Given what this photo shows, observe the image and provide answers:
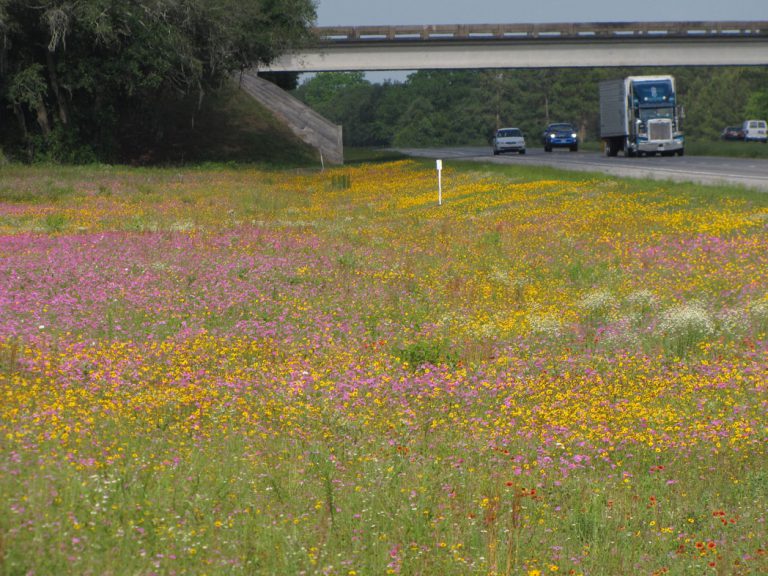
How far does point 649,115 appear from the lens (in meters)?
54.5

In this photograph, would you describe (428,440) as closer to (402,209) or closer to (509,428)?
(509,428)

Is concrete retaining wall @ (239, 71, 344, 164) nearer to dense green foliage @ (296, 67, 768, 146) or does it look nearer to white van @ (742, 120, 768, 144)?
white van @ (742, 120, 768, 144)

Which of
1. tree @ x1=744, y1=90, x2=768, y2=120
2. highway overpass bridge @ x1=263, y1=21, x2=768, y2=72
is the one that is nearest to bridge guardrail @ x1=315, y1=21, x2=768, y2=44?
highway overpass bridge @ x1=263, y1=21, x2=768, y2=72

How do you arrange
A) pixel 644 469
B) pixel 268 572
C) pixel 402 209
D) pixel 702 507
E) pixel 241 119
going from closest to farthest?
pixel 268 572 < pixel 702 507 < pixel 644 469 < pixel 402 209 < pixel 241 119

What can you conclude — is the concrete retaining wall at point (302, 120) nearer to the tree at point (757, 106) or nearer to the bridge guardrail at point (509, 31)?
the bridge guardrail at point (509, 31)

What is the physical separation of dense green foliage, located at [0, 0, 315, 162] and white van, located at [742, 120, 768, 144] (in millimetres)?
52272

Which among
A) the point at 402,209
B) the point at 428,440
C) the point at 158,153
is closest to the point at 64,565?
the point at 428,440

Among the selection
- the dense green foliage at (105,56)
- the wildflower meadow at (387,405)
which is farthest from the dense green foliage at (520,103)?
the wildflower meadow at (387,405)

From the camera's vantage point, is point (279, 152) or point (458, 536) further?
point (279, 152)

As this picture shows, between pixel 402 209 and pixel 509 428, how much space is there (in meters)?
22.4

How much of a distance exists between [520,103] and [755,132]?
239 feet

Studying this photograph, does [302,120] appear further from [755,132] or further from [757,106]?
[757,106]

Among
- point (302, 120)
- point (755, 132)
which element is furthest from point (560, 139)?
point (755, 132)

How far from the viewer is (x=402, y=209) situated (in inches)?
1211
